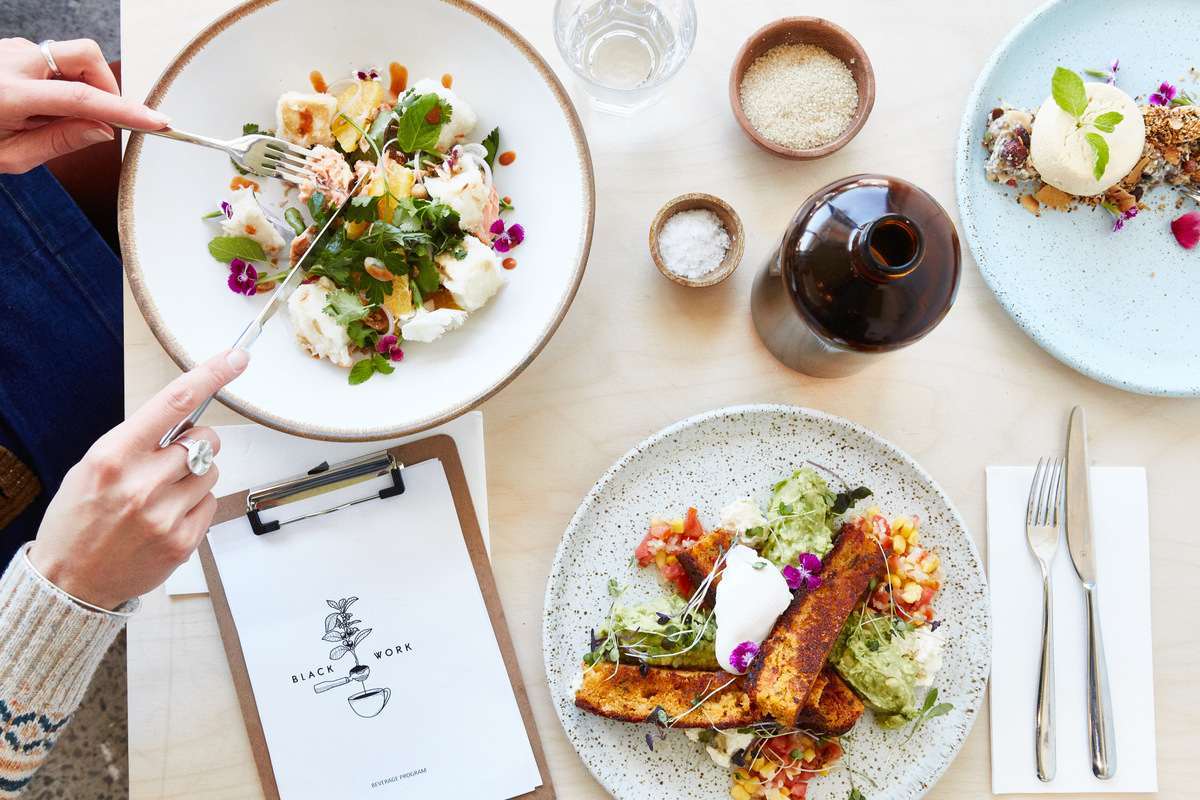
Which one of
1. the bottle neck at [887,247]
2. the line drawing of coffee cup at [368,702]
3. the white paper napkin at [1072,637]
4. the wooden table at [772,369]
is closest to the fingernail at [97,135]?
the wooden table at [772,369]

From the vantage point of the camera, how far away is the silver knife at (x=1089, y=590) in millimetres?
1151

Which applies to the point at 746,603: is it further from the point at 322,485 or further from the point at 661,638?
the point at 322,485

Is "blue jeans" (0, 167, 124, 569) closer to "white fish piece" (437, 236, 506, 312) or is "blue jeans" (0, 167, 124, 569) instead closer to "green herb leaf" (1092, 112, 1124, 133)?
"white fish piece" (437, 236, 506, 312)

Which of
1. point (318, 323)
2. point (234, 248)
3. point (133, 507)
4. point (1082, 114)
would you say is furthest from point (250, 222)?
point (1082, 114)

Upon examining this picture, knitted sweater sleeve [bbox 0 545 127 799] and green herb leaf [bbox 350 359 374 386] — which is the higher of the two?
green herb leaf [bbox 350 359 374 386]

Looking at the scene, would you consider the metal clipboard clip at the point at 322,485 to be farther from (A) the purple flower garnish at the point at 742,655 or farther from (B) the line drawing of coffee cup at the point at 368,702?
(A) the purple flower garnish at the point at 742,655

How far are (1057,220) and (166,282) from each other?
1.16m

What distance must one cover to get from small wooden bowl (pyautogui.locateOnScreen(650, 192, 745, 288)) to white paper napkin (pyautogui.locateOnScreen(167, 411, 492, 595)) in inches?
12.4

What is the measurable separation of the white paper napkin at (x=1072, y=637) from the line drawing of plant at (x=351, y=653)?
0.82 metres

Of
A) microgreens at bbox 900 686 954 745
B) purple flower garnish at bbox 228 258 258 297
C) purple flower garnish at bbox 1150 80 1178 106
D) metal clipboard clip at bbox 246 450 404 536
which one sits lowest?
microgreens at bbox 900 686 954 745

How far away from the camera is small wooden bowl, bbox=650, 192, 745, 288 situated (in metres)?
1.11

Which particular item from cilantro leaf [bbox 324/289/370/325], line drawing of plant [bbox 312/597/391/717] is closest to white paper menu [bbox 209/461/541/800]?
line drawing of plant [bbox 312/597/391/717]

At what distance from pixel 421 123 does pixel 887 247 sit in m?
0.57

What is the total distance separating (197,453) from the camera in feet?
3.10
